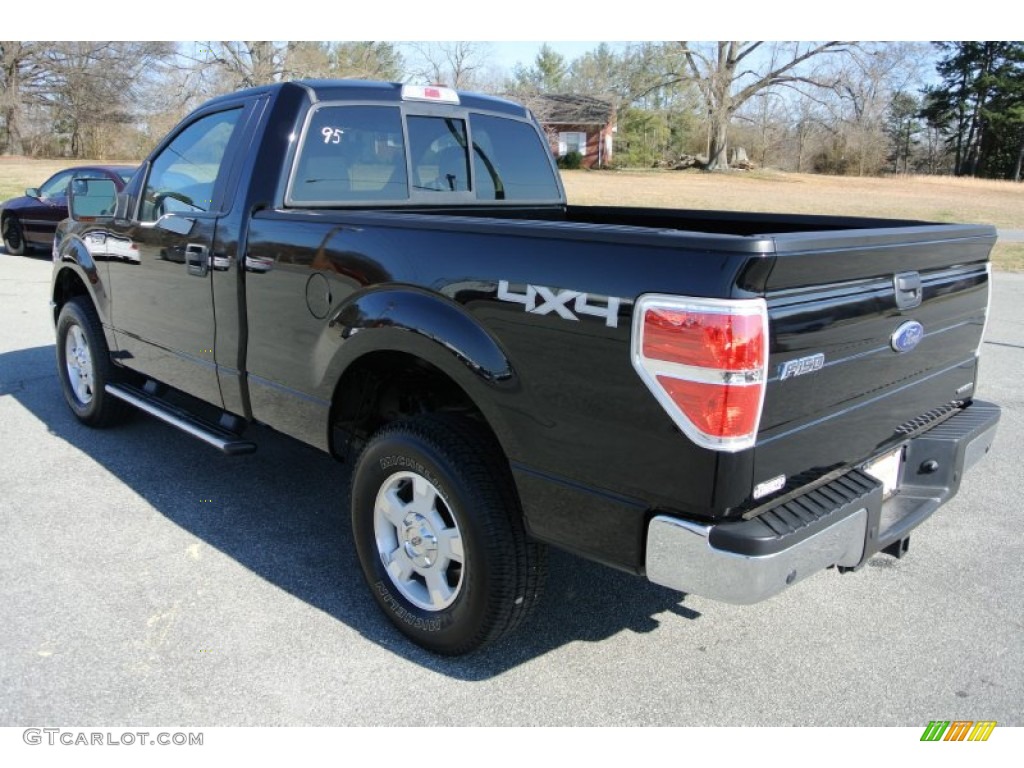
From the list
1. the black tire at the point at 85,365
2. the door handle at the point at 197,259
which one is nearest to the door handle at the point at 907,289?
A: the door handle at the point at 197,259

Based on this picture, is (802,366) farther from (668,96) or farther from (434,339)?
(668,96)

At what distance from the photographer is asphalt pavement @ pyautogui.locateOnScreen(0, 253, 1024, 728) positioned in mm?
2707

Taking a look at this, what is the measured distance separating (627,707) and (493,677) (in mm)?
475

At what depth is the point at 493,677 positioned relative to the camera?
2.89m

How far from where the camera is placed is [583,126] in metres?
55.5

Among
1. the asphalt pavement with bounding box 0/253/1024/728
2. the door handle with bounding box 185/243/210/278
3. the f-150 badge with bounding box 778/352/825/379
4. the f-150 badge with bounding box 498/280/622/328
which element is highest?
the f-150 badge with bounding box 498/280/622/328

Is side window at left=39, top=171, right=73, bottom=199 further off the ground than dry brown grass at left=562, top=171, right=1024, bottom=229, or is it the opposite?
side window at left=39, top=171, right=73, bottom=199

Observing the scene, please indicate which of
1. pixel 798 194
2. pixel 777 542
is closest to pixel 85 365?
pixel 777 542

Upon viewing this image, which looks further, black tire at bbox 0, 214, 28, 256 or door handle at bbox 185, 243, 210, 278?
black tire at bbox 0, 214, 28, 256

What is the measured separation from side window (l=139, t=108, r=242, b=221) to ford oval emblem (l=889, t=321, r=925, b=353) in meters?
2.99

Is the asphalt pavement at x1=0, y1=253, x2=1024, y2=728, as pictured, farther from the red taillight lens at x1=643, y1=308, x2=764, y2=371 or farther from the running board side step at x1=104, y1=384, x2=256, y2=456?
the red taillight lens at x1=643, y1=308, x2=764, y2=371

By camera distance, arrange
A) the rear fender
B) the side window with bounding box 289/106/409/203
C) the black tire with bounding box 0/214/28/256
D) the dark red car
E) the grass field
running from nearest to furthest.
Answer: the rear fender, the side window with bounding box 289/106/409/203, the dark red car, the black tire with bounding box 0/214/28/256, the grass field

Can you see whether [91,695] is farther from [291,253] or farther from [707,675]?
[707,675]

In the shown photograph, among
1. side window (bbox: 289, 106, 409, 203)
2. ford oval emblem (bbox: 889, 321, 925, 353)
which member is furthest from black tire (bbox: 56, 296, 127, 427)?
ford oval emblem (bbox: 889, 321, 925, 353)
